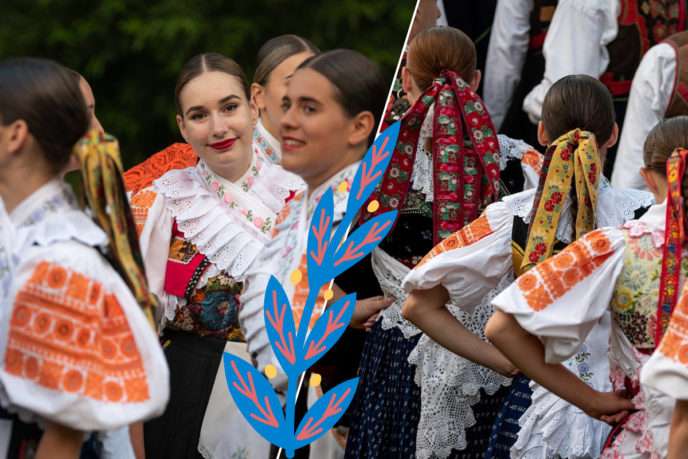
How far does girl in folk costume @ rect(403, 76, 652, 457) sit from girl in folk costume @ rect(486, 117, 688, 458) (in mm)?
348

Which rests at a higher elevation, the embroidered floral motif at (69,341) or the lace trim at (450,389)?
the lace trim at (450,389)

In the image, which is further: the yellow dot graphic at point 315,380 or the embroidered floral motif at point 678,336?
the yellow dot graphic at point 315,380

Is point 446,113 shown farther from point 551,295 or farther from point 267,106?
point 551,295

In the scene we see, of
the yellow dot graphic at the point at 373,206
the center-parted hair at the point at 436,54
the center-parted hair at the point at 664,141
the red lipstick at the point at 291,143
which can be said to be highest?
the center-parted hair at the point at 436,54

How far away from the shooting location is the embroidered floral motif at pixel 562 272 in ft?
7.70

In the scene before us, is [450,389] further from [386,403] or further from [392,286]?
[392,286]

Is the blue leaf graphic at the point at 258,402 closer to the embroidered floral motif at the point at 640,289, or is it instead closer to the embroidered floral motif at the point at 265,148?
the embroidered floral motif at the point at 265,148

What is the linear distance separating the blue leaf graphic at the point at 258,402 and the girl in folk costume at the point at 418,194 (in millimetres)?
442

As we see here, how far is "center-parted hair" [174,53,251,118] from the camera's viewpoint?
109 inches

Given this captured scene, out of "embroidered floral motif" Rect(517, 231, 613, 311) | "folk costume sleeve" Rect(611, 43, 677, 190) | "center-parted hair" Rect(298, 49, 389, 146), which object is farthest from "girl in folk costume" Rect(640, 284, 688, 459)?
"folk costume sleeve" Rect(611, 43, 677, 190)

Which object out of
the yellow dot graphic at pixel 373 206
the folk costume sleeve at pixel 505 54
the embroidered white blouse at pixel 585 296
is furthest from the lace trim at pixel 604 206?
the folk costume sleeve at pixel 505 54

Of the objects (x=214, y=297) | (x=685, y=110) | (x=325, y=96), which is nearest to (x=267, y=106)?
(x=325, y=96)

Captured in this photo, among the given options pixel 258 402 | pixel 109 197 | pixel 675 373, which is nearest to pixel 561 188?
pixel 675 373

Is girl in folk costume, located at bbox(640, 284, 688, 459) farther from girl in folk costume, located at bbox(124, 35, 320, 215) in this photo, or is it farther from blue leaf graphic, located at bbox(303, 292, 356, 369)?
girl in folk costume, located at bbox(124, 35, 320, 215)
